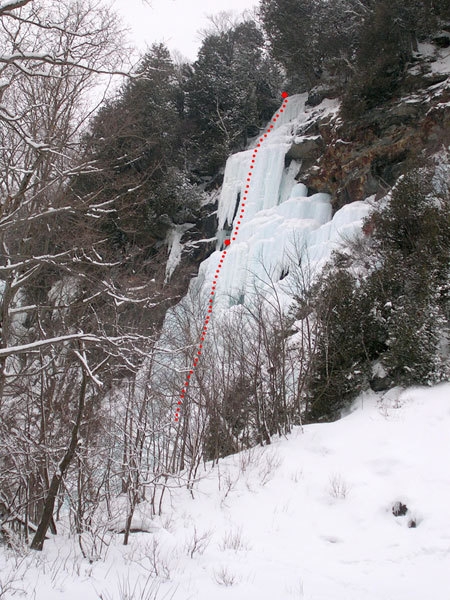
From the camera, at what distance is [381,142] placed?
1413cm

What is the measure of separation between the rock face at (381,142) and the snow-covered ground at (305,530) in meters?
7.82

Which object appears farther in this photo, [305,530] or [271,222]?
[271,222]

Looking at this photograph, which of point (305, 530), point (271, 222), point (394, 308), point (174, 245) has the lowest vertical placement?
point (305, 530)

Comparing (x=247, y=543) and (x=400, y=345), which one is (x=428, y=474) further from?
(x=400, y=345)

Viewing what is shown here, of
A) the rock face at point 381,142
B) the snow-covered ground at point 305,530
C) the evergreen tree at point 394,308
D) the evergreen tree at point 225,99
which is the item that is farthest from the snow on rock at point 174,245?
the snow-covered ground at point 305,530

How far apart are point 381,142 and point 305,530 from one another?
1209 centimetres

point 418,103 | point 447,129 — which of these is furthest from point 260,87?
point 447,129

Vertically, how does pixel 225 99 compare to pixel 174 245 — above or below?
above

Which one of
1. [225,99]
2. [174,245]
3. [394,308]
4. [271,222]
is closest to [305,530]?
[394,308]

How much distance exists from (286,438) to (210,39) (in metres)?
21.5

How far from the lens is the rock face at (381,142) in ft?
43.2

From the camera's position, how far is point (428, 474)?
5629 mm

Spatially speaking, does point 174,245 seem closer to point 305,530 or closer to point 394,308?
point 394,308

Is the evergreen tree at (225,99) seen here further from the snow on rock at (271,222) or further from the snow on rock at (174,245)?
the snow on rock at (174,245)
